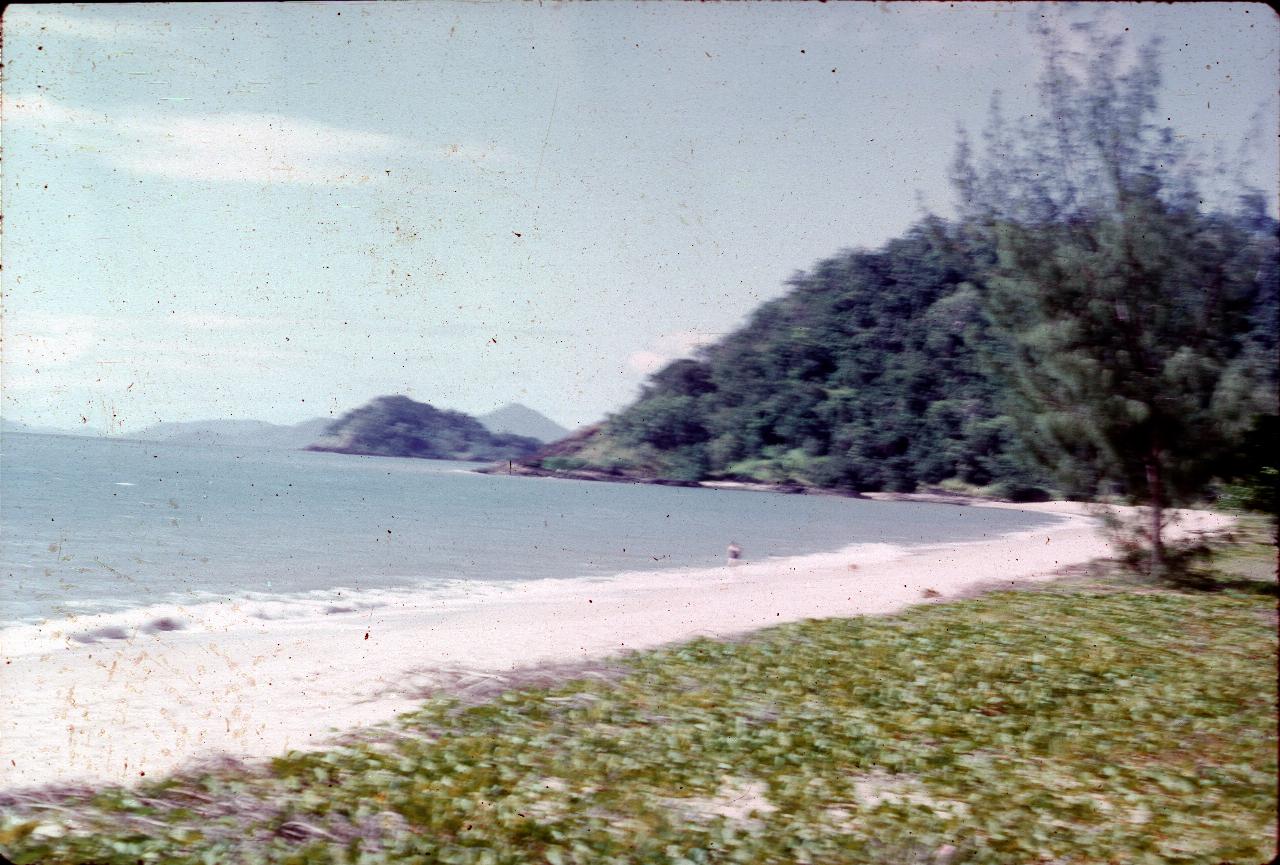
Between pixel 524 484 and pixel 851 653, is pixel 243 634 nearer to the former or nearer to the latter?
pixel 851 653

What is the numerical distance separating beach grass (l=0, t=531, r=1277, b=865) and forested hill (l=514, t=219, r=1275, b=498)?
44.0 feet

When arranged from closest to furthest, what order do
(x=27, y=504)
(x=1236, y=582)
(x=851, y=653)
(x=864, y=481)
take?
(x=851, y=653), (x=1236, y=582), (x=864, y=481), (x=27, y=504)

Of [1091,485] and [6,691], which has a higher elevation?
[1091,485]

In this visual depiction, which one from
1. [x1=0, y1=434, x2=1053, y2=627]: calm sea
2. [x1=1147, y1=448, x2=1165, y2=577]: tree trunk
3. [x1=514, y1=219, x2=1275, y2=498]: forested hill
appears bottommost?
[x1=0, y1=434, x2=1053, y2=627]: calm sea

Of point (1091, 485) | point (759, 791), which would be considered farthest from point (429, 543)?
point (759, 791)

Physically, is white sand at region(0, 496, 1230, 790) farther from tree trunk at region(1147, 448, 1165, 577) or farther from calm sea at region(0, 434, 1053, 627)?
calm sea at region(0, 434, 1053, 627)

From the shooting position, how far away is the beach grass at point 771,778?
14.7 ft

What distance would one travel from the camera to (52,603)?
13.9m

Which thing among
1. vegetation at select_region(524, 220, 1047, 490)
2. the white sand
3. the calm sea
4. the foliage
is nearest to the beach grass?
the foliage

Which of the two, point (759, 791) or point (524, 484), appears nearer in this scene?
point (759, 791)

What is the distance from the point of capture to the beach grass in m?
4.48

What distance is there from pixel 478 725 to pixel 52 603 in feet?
32.9

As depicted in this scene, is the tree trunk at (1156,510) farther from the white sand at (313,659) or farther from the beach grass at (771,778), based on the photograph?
the beach grass at (771,778)

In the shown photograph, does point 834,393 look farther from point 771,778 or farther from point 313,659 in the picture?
point 771,778
